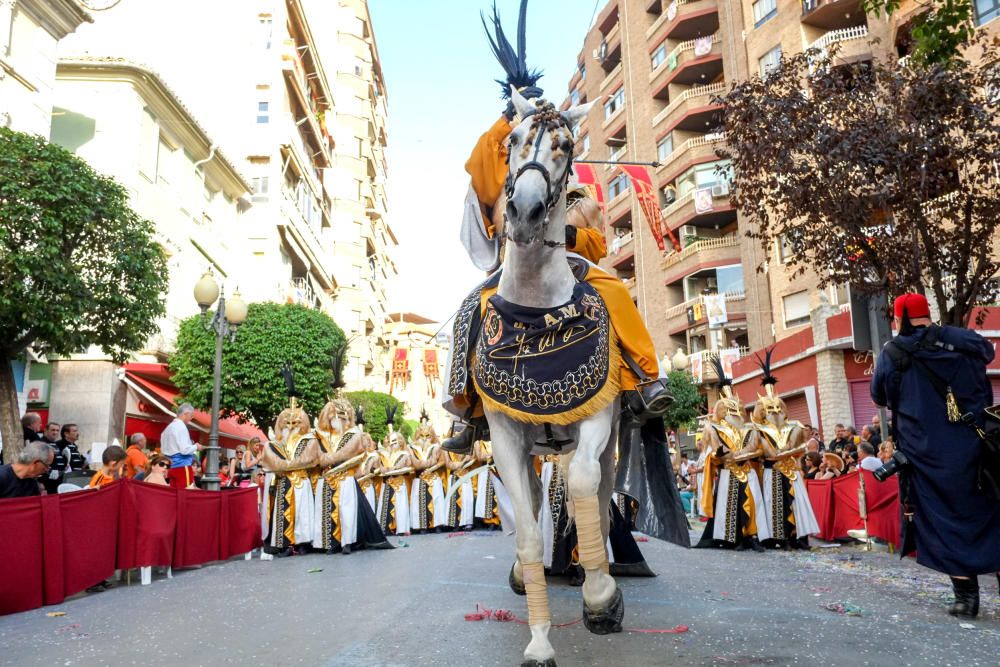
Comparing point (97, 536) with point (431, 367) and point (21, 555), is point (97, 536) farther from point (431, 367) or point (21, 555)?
point (431, 367)

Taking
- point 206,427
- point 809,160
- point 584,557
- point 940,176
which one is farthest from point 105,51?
point 584,557

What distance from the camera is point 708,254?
129ft

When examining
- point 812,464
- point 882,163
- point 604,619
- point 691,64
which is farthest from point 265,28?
point 604,619

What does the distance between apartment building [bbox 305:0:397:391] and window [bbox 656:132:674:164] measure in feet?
69.2

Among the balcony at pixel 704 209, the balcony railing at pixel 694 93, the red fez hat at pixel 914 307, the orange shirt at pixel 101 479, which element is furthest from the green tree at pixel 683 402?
the red fez hat at pixel 914 307

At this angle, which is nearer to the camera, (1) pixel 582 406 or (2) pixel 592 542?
(2) pixel 592 542

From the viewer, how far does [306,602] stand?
662 cm

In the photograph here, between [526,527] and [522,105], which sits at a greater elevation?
[522,105]

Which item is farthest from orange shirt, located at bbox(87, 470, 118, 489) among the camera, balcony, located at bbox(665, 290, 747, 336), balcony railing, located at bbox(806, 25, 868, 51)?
balcony, located at bbox(665, 290, 747, 336)

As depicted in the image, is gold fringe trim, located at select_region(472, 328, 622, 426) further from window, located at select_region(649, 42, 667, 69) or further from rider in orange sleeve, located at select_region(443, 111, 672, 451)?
window, located at select_region(649, 42, 667, 69)

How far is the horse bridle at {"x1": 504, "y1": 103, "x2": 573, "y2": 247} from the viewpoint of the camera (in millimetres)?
4180

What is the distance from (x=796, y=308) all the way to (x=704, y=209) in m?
8.20

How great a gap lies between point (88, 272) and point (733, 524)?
1378cm

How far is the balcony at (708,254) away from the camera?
38.8 m
